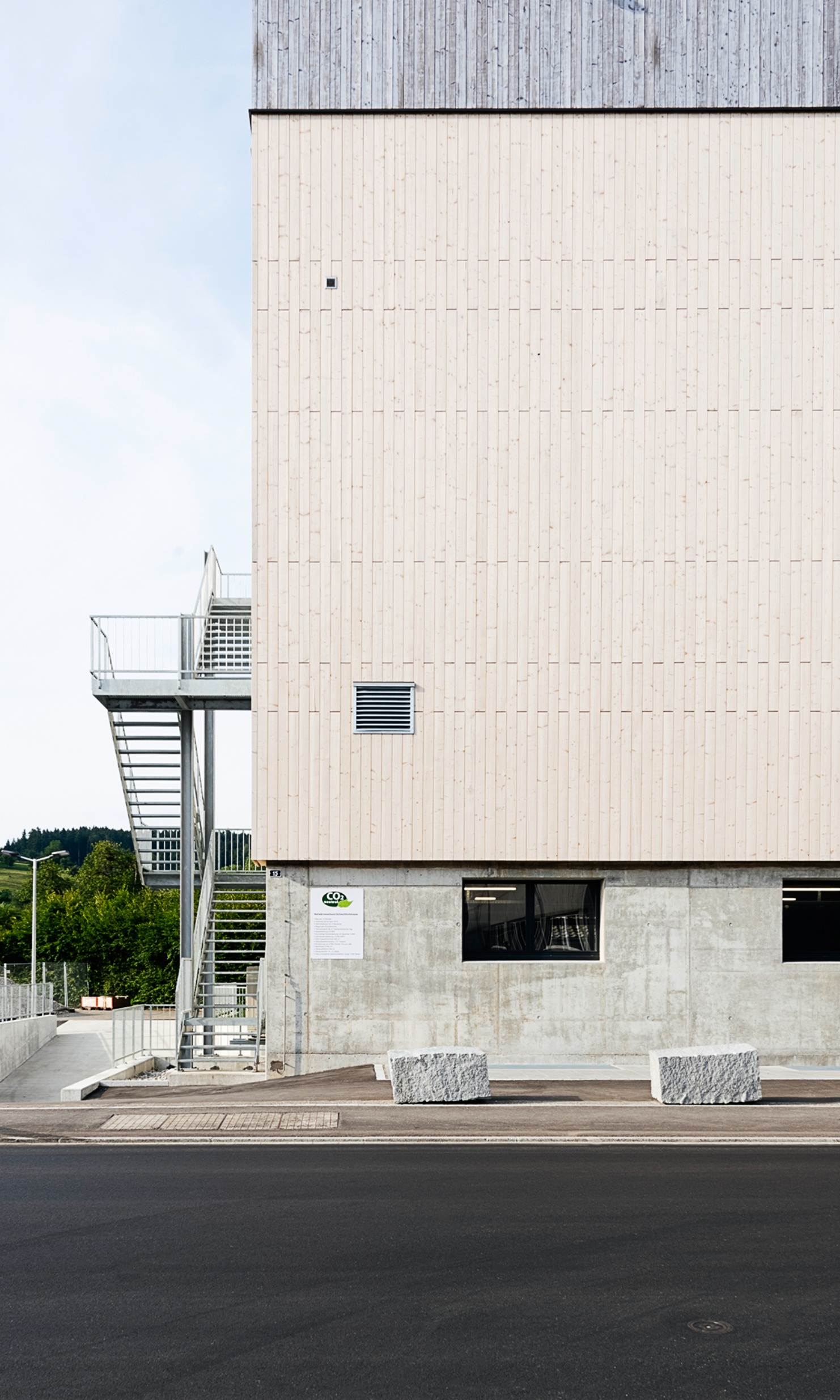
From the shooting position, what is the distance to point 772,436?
20391mm

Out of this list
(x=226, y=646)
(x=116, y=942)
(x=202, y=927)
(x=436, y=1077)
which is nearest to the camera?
(x=436, y=1077)

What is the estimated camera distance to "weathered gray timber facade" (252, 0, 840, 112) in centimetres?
2062

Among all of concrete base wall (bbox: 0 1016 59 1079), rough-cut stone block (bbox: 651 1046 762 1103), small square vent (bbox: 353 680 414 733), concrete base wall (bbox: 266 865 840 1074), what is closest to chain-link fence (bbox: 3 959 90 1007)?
concrete base wall (bbox: 0 1016 59 1079)

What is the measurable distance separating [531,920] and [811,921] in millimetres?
4866

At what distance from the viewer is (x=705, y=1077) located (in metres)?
15.4

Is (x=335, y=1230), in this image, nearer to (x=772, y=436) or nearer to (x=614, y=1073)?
(x=614, y=1073)

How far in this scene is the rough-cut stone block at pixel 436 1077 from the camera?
1521 cm

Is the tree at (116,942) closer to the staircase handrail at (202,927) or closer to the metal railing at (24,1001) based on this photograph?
the metal railing at (24,1001)

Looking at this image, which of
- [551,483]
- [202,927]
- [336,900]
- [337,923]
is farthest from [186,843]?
[551,483]

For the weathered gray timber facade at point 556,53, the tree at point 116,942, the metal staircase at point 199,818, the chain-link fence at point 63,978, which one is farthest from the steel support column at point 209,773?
the tree at point 116,942

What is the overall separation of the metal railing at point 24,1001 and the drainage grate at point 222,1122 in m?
14.8

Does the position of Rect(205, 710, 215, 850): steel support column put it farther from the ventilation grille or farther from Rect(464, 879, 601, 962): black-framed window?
Rect(464, 879, 601, 962): black-framed window

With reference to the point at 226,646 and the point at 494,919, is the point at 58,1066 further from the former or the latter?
the point at 494,919

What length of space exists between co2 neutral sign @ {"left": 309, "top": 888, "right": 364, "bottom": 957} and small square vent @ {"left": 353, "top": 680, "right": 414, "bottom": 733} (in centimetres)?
280
